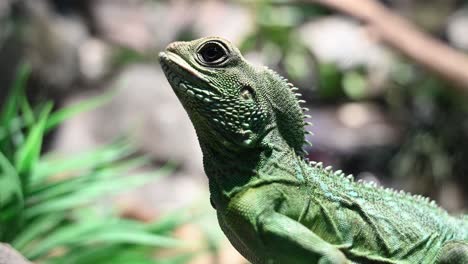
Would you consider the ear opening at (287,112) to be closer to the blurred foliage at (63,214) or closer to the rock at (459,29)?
the blurred foliage at (63,214)

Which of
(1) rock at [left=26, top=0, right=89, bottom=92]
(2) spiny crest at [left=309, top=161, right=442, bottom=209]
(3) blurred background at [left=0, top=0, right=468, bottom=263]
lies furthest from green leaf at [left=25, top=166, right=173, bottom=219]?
(1) rock at [left=26, top=0, right=89, bottom=92]

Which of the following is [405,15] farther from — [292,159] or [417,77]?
[292,159]

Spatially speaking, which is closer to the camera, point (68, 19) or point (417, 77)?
point (417, 77)

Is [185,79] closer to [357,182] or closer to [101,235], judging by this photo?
[357,182]

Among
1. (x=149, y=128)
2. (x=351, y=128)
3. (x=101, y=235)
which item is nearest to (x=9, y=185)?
(x=101, y=235)

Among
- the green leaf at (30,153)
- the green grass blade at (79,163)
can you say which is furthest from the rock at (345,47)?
the green leaf at (30,153)

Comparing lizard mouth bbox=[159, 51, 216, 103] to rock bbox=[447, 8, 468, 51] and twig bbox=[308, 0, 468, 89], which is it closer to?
twig bbox=[308, 0, 468, 89]

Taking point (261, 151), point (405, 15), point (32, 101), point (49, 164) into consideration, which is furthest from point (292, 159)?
point (405, 15)

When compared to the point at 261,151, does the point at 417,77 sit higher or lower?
higher
